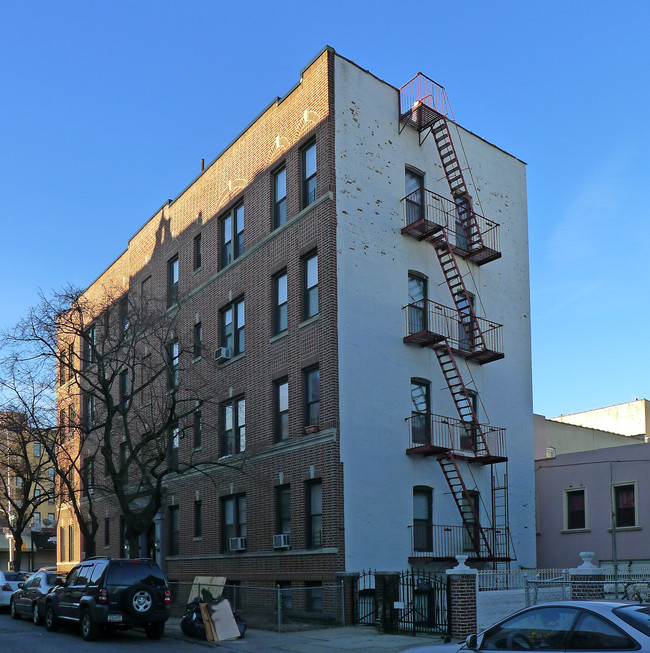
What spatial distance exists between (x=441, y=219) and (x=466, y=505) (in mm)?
8997

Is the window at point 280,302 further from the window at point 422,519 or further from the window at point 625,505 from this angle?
the window at point 625,505

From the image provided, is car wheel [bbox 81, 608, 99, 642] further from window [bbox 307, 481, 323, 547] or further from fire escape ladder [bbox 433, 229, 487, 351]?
fire escape ladder [bbox 433, 229, 487, 351]

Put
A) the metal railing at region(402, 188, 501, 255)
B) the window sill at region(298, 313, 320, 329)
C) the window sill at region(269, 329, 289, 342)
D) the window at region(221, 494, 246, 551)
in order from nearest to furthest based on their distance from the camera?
the window sill at region(298, 313, 320, 329) < the window sill at region(269, 329, 289, 342) < the metal railing at region(402, 188, 501, 255) < the window at region(221, 494, 246, 551)

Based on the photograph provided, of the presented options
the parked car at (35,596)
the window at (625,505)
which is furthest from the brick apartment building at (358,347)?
the parked car at (35,596)

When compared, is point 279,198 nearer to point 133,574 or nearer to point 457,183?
point 457,183

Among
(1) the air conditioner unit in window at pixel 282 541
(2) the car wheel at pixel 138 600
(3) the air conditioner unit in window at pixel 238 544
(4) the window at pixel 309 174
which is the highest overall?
(4) the window at pixel 309 174

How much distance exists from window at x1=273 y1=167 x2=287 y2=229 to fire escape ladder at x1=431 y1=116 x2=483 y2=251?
5.00 m

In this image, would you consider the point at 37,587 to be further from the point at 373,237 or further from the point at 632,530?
the point at 632,530

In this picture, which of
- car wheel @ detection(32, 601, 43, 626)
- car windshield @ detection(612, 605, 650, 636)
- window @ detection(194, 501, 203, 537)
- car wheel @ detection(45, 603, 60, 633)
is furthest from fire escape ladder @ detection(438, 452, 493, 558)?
car windshield @ detection(612, 605, 650, 636)

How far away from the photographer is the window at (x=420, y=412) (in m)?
25.7

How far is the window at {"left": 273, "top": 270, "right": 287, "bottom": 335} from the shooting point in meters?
27.4

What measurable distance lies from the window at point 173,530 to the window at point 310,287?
11.5m

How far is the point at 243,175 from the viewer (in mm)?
30453

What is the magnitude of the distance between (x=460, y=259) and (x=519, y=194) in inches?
192
